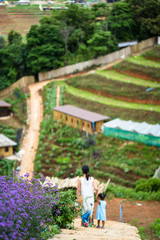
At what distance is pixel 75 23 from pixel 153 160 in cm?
2584

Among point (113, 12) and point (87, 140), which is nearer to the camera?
point (87, 140)

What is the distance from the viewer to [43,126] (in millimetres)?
29719

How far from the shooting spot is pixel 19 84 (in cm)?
3956

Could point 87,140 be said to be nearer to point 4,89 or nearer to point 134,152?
point 134,152

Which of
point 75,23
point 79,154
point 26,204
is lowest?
point 79,154

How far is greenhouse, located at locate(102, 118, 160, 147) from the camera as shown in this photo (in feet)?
74.6

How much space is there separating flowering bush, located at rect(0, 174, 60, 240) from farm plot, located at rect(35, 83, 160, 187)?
15.0 meters

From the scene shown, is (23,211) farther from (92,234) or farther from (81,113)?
(81,113)

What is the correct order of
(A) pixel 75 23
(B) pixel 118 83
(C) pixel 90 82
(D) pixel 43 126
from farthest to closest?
(A) pixel 75 23 → (C) pixel 90 82 → (B) pixel 118 83 → (D) pixel 43 126

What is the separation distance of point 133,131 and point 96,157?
331 centimetres

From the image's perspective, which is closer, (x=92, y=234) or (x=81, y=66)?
(x=92, y=234)

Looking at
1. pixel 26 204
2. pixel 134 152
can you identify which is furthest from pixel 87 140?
pixel 26 204

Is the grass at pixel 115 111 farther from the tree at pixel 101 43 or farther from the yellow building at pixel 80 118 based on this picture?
the tree at pixel 101 43

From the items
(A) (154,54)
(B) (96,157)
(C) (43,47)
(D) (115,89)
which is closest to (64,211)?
(B) (96,157)
